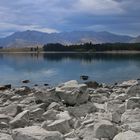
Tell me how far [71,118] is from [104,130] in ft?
9.08

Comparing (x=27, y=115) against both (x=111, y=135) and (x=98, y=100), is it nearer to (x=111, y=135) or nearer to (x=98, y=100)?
(x=111, y=135)

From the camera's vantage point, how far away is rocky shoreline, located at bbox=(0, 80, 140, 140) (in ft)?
37.7

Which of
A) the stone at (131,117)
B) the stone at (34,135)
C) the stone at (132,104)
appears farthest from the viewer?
the stone at (132,104)

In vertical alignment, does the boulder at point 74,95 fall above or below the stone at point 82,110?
above

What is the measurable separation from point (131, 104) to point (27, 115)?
467cm

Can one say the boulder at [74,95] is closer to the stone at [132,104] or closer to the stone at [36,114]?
the stone at [132,104]

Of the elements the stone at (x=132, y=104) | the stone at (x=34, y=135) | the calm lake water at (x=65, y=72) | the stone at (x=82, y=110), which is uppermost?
the stone at (x=34, y=135)

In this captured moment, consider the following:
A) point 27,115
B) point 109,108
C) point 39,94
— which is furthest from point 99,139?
point 39,94

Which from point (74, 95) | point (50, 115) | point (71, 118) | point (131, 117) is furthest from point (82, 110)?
point (131, 117)

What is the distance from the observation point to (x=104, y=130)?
12.3 meters

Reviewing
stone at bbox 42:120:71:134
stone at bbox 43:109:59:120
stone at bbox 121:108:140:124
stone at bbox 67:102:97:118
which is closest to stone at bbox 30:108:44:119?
stone at bbox 43:109:59:120

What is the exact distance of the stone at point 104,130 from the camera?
40.1 ft

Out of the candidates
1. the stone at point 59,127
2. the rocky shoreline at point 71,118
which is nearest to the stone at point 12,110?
the rocky shoreline at point 71,118

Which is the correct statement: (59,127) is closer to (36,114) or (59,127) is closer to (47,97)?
(36,114)
